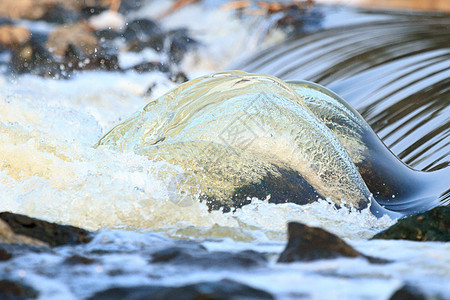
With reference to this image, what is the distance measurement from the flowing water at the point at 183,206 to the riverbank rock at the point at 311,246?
30 millimetres

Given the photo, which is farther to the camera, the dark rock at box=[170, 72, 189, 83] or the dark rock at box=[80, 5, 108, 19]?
the dark rock at box=[80, 5, 108, 19]

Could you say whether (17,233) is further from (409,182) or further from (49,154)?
(409,182)

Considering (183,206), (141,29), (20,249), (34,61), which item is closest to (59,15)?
(141,29)

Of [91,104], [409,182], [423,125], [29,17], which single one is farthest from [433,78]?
[29,17]

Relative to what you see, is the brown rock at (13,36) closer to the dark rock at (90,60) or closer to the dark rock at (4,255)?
the dark rock at (90,60)

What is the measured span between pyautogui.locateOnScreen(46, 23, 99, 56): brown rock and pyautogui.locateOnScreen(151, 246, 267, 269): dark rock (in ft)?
21.7

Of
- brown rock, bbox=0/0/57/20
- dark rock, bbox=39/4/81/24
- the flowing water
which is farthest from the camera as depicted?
dark rock, bbox=39/4/81/24

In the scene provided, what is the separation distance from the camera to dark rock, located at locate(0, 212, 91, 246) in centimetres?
183

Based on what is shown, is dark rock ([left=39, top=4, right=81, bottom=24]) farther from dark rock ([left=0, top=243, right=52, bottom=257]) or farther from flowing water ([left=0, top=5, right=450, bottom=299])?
dark rock ([left=0, top=243, right=52, bottom=257])

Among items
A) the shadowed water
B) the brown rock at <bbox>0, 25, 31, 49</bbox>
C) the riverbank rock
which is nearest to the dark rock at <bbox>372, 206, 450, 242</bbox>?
the riverbank rock

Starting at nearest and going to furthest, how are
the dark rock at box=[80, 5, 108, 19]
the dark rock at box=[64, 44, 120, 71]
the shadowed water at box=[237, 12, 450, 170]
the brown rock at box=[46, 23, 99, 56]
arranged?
1. the shadowed water at box=[237, 12, 450, 170]
2. the dark rock at box=[64, 44, 120, 71]
3. the brown rock at box=[46, 23, 99, 56]
4. the dark rock at box=[80, 5, 108, 19]

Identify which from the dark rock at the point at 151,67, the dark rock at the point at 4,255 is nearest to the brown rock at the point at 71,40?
the dark rock at the point at 151,67

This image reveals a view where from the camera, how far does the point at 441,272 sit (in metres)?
1.66

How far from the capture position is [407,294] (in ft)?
4.91
